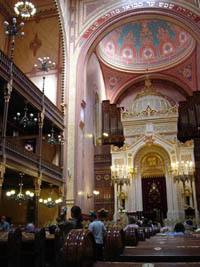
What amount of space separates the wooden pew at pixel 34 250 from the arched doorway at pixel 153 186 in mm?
12862

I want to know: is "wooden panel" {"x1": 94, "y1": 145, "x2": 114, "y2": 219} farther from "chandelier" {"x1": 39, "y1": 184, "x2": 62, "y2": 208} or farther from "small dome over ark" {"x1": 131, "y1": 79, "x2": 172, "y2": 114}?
"small dome over ark" {"x1": 131, "y1": 79, "x2": 172, "y2": 114}

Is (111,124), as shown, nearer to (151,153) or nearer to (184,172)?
(151,153)

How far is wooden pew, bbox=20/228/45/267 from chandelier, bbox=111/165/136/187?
38.2 ft

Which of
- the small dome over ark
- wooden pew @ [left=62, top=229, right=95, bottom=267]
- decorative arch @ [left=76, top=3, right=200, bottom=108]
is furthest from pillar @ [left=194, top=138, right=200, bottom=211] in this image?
wooden pew @ [left=62, top=229, right=95, bottom=267]

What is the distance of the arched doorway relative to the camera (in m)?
16.7

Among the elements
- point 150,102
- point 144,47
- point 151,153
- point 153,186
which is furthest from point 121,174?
point 144,47

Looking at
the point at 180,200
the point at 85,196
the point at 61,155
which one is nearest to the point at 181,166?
the point at 180,200

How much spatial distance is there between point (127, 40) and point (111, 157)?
10.1 meters

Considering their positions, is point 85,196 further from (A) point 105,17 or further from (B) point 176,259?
(B) point 176,259

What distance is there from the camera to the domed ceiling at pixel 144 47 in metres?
21.1

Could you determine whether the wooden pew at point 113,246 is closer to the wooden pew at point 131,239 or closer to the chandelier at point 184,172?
the wooden pew at point 131,239

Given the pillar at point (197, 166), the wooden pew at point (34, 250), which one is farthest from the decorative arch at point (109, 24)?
the wooden pew at point (34, 250)

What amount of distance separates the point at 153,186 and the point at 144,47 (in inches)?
455

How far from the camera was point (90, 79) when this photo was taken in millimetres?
18766
